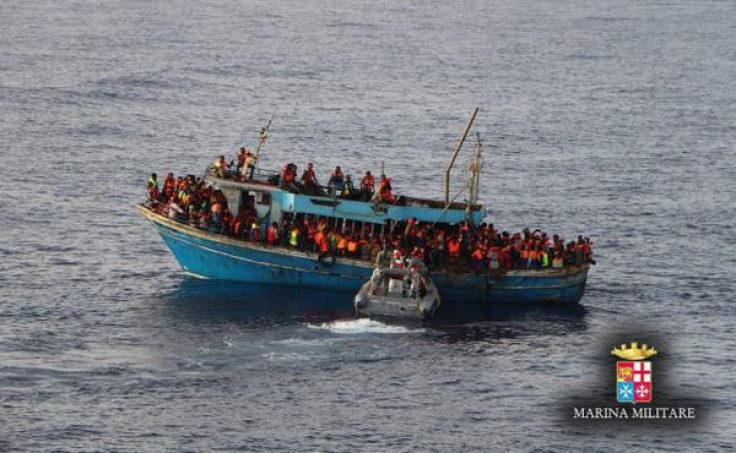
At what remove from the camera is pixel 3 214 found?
98.1m

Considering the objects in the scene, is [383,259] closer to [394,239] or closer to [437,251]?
[394,239]

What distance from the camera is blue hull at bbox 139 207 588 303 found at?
79.8 m

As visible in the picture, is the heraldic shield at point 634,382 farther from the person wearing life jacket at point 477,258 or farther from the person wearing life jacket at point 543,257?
the person wearing life jacket at point 477,258

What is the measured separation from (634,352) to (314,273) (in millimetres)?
17527

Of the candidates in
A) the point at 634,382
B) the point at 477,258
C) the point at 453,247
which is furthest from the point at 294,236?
the point at 634,382

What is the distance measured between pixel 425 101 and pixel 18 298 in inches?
3069

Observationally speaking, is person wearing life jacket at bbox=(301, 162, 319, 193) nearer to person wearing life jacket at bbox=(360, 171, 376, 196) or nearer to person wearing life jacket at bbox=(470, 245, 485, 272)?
person wearing life jacket at bbox=(360, 171, 376, 196)

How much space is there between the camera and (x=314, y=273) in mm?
81375

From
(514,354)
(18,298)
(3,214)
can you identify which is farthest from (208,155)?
(514,354)

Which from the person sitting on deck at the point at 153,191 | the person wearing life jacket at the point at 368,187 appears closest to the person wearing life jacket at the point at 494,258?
the person wearing life jacket at the point at 368,187

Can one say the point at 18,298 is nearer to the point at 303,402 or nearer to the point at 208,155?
the point at 303,402

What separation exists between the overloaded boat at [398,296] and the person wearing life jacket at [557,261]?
272 inches

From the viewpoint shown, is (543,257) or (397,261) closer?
(397,261)

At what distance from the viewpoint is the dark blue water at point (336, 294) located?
65500mm
